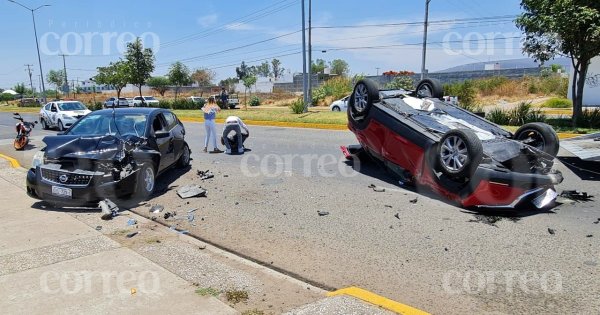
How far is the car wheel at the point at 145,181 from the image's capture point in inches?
287

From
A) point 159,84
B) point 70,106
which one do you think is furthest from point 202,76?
point 70,106

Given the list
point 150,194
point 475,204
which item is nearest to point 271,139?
point 150,194

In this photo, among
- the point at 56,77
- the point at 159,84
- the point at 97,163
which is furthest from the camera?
the point at 56,77

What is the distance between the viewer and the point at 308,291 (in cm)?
412

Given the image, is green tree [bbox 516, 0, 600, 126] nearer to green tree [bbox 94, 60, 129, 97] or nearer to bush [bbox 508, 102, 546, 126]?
bush [bbox 508, 102, 546, 126]

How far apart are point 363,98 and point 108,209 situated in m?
4.71

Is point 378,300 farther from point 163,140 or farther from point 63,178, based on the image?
point 163,140

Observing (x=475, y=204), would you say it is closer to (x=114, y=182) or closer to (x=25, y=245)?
(x=114, y=182)

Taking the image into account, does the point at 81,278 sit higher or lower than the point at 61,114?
lower

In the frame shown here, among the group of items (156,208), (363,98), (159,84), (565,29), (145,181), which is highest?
(565,29)

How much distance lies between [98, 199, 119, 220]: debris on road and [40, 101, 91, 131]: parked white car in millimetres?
16536

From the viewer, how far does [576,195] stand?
6.94 m

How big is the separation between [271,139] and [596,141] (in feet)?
30.9

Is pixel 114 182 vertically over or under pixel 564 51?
under
